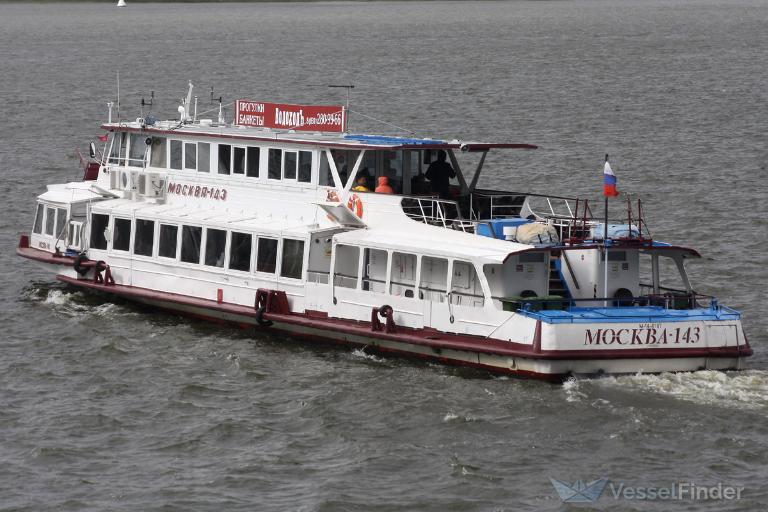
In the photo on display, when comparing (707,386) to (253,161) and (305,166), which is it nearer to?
(305,166)

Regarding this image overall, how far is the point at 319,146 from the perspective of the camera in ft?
102

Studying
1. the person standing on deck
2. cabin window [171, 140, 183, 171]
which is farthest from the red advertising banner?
the person standing on deck

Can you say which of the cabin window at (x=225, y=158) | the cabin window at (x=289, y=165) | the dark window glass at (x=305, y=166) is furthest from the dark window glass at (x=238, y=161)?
the dark window glass at (x=305, y=166)

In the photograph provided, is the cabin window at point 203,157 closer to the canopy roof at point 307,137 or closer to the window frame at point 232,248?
the canopy roof at point 307,137

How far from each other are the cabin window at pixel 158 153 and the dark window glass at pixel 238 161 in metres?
2.49

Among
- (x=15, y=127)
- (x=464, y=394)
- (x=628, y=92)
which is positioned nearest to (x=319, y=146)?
(x=464, y=394)

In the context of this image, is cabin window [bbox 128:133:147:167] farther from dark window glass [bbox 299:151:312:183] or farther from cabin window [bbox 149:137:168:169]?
dark window glass [bbox 299:151:312:183]

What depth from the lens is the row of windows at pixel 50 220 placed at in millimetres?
35656

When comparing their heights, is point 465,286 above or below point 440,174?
below

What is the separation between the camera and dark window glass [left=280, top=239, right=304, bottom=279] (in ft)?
101

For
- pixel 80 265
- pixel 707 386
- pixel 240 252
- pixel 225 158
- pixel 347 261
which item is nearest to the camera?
pixel 707 386

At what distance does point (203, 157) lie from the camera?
111ft

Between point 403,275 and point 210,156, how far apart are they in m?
6.89

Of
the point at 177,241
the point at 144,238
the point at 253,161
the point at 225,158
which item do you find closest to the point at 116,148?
the point at 144,238
